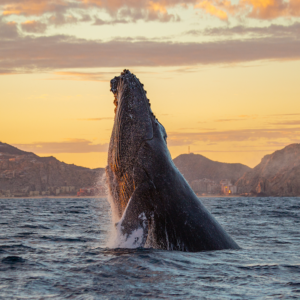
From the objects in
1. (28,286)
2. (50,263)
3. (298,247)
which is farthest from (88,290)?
(298,247)

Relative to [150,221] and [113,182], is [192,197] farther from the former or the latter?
[113,182]

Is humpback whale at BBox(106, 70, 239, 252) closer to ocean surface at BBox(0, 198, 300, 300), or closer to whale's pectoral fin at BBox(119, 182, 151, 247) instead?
whale's pectoral fin at BBox(119, 182, 151, 247)

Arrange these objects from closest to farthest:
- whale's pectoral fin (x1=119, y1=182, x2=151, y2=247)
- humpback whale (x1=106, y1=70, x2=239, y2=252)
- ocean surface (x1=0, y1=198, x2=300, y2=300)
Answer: ocean surface (x1=0, y1=198, x2=300, y2=300), whale's pectoral fin (x1=119, y1=182, x2=151, y2=247), humpback whale (x1=106, y1=70, x2=239, y2=252)

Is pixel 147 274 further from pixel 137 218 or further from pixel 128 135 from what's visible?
pixel 128 135

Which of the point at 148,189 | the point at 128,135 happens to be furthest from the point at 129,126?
the point at 148,189

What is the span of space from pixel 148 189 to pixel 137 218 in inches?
21.4

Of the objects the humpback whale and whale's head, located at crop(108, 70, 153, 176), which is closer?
the humpback whale

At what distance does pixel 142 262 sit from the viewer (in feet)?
21.3

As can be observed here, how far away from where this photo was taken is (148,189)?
695 centimetres

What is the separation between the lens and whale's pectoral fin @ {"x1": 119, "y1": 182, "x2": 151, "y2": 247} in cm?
650

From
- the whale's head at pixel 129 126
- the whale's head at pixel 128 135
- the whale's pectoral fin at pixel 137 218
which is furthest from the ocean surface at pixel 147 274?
the whale's head at pixel 129 126

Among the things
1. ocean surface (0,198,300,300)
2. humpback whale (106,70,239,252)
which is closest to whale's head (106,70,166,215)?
humpback whale (106,70,239,252)

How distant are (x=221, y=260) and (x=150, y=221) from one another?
1.27 meters

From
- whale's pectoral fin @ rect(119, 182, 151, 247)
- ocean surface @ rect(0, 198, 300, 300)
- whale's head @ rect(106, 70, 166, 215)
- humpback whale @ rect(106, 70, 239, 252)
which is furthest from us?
whale's head @ rect(106, 70, 166, 215)
